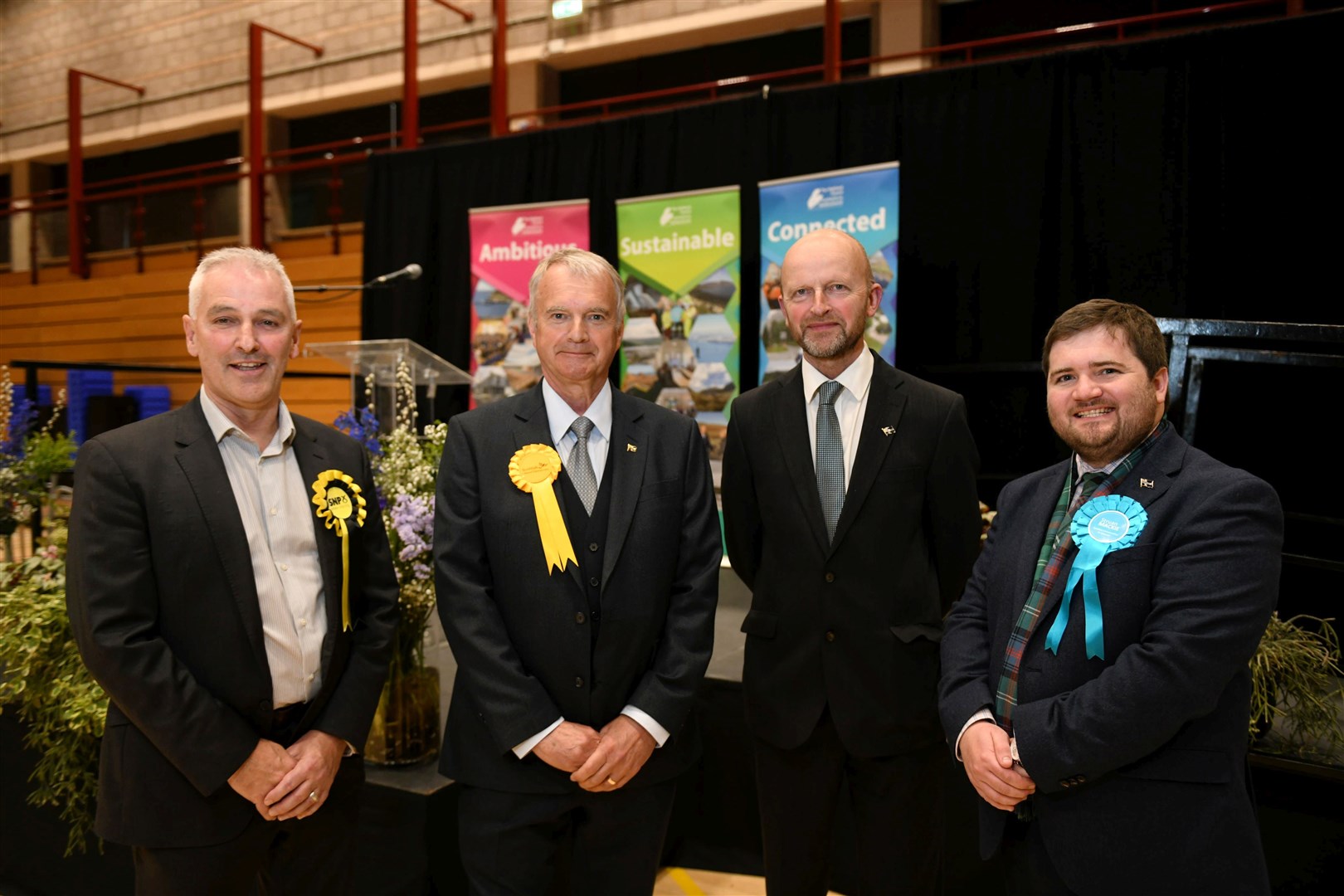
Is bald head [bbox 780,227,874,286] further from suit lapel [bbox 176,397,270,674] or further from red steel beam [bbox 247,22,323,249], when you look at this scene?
red steel beam [bbox 247,22,323,249]

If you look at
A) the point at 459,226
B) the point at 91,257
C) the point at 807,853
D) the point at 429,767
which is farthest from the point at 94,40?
the point at 807,853

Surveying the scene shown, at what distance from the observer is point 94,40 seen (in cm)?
1266

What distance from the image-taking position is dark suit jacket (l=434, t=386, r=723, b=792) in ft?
5.64

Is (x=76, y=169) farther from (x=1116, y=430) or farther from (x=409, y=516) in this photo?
(x=1116, y=430)

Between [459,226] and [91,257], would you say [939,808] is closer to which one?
[459,226]

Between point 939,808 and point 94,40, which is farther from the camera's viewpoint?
point 94,40

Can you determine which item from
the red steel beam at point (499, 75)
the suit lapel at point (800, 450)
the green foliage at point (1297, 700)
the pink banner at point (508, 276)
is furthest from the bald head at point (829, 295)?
the red steel beam at point (499, 75)

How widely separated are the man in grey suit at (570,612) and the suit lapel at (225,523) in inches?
13.3

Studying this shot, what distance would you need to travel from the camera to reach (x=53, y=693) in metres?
2.30

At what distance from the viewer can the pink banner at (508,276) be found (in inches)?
247

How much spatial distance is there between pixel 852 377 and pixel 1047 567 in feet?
2.18

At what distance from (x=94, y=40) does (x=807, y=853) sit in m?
15.1

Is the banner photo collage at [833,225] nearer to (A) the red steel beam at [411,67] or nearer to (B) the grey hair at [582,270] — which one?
(B) the grey hair at [582,270]

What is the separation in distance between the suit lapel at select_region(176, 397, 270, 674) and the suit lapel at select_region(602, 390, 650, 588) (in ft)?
2.15
